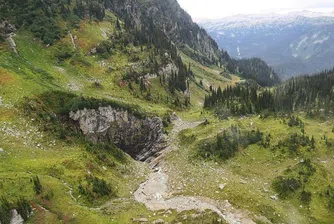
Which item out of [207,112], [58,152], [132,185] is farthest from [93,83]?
[132,185]

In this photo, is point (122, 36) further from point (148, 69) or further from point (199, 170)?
point (199, 170)

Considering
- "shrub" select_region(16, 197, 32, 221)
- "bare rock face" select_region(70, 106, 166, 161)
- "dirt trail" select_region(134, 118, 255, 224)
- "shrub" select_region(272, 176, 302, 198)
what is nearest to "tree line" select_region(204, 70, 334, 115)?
"bare rock face" select_region(70, 106, 166, 161)

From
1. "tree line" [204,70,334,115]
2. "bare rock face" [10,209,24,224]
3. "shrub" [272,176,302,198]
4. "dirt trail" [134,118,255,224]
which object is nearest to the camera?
"bare rock face" [10,209,24,224]

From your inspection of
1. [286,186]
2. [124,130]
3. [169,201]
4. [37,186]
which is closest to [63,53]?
[124,130]

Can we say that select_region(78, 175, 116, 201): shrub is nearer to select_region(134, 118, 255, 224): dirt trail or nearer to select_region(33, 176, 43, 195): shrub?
select_region(134, 118, 255, 224): dirt trail

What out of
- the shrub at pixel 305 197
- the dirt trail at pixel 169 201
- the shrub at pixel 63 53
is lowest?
the shrub at pixel 305 197

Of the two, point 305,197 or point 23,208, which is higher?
point 23,208

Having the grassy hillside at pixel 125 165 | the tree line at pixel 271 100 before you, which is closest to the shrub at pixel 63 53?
the grassy hillside at pixel 125 165

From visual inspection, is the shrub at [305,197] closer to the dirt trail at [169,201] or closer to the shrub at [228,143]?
the dirt trail at [169,201]

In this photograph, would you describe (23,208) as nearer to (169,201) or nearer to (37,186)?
(37,186)
